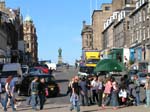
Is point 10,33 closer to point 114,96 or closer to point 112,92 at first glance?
point 112,92

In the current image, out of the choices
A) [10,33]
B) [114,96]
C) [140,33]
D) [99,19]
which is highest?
[99,19]

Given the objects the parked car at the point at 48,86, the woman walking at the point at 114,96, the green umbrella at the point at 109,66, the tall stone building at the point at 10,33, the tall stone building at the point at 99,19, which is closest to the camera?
the woman walking at the point at 114,96

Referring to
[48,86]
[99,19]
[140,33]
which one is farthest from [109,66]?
[99,19]

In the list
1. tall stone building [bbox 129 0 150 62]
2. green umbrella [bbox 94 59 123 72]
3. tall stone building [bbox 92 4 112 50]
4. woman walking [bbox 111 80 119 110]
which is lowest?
woman walking [bbox 111 80 119 110]

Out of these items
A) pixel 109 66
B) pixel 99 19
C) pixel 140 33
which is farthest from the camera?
pixel 99 19

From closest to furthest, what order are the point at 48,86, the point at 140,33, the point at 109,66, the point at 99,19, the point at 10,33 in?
the point at 48,86
the point at 109,66
the point at 140,33
the point at 10,33
the point at 99,19

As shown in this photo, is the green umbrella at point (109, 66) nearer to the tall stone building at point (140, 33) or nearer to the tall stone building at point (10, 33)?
the tall stone building at point (140, 33)

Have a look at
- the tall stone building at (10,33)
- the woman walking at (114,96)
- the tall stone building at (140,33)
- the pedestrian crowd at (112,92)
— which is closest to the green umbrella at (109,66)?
the pedestrian crowd at (112,92)

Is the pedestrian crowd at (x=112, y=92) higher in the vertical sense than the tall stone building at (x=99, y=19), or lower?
lower

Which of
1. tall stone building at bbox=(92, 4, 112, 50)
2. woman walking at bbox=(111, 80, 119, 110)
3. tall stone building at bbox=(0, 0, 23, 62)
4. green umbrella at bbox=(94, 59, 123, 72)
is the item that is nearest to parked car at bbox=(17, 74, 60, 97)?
green umbrella at bbox=(94, 59, 123, 72)

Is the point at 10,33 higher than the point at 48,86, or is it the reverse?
the point at 10,33

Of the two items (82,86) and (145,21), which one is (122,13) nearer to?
(145,21)

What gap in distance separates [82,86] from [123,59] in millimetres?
59259

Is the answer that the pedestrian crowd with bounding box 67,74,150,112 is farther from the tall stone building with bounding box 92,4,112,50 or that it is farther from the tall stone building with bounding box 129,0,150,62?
the tall stone building with bounding box 92,4,112,50
